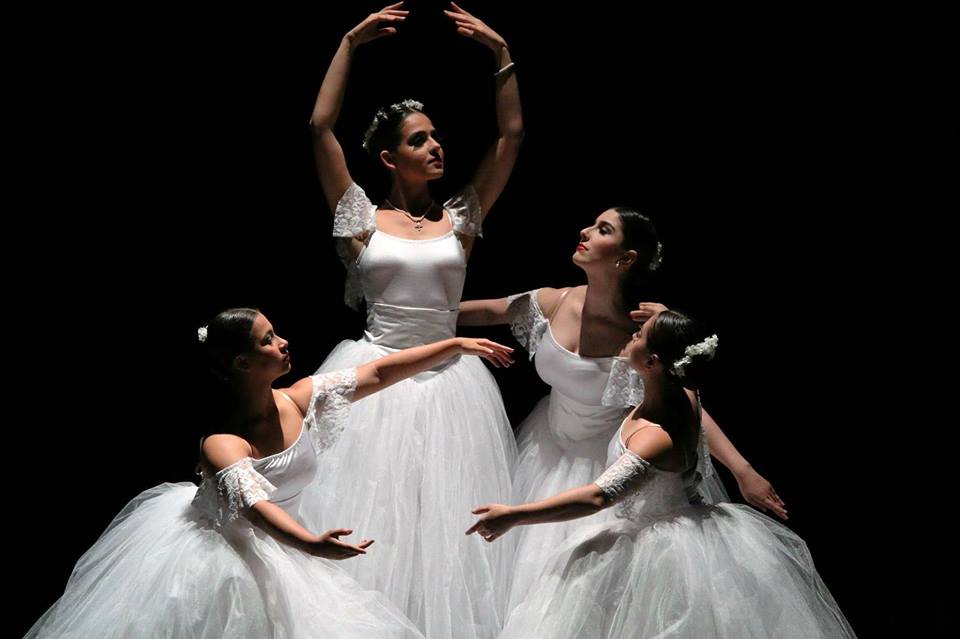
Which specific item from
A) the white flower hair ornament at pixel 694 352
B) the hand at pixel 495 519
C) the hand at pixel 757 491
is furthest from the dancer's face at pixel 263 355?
the hand at pixel 757 491

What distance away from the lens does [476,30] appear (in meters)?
3.28

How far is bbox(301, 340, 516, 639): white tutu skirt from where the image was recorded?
3018mm

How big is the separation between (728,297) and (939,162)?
753 millimetres

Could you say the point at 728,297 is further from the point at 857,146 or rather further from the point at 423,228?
the point at 423,228

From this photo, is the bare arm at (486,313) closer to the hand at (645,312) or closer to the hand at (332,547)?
the hand at (645,312)

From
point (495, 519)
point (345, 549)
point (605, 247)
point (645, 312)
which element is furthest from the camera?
point (605, 247)

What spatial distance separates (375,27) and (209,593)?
157 cm

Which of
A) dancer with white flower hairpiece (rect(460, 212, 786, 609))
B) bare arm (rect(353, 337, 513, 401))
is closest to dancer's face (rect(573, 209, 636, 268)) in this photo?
dancer with white flower hairpiece (rect(460, 212, 786, 609))

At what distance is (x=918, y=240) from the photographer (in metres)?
3.68

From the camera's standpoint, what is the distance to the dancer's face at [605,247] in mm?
3113

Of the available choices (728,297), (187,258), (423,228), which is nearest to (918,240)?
(728,297)

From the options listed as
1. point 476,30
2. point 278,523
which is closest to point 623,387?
point 278,523

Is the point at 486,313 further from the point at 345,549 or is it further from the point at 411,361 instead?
the point at 345,549

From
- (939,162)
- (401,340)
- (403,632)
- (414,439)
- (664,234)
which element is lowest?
(403,632)
